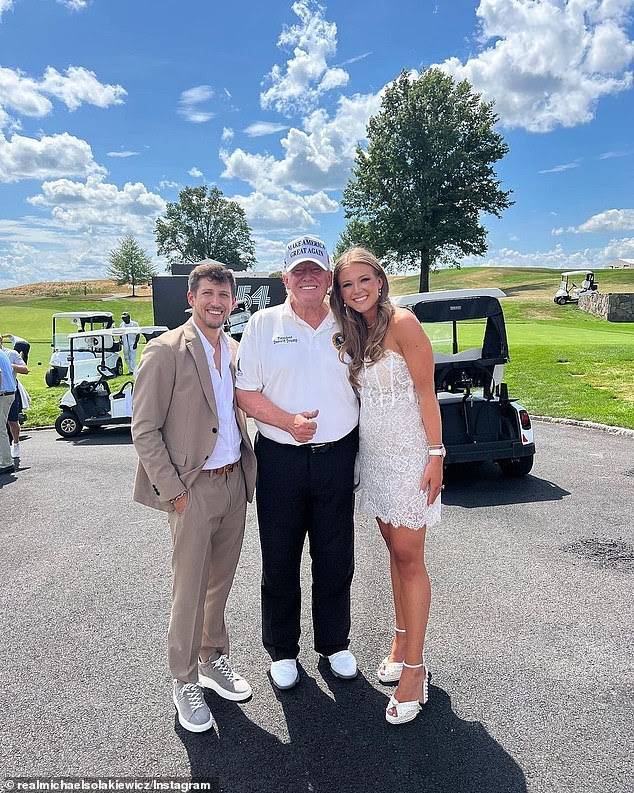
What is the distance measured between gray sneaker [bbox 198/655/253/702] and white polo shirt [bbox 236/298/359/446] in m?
1.23

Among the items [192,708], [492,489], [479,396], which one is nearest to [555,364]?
[479,396]

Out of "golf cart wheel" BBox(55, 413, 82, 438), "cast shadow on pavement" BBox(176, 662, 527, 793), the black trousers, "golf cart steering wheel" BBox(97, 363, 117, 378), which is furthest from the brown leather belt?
"golf cart steering wheel" BBox(97, 363, 117, 378)

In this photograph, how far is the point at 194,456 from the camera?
106 inches

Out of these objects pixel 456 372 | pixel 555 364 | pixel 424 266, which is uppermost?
pixel 424 266

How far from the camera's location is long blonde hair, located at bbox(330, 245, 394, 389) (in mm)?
2709

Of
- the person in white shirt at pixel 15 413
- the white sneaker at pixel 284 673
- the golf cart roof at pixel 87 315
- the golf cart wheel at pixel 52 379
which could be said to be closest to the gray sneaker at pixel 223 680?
the white sneaker at pixel 284 673

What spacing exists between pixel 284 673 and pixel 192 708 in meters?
0.51

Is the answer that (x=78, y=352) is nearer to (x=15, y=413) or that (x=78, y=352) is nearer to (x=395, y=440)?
(x=15, y=413)

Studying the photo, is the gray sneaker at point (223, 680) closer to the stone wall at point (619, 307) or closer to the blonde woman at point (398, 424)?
the blonde woman at point (398, 424)

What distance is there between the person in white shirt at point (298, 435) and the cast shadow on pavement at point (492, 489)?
3.24 meters

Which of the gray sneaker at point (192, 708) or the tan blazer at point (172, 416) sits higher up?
the tan blazer at point (172, 416)

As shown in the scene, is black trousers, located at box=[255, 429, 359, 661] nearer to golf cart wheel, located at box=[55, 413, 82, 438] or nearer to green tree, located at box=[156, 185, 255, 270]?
golf cart wheel, located at box=[55, 413, 82, 438]

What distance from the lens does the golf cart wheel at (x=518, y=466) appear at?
6.57m

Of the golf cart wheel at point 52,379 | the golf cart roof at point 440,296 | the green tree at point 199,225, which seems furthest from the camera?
the green tree at point 199,225
